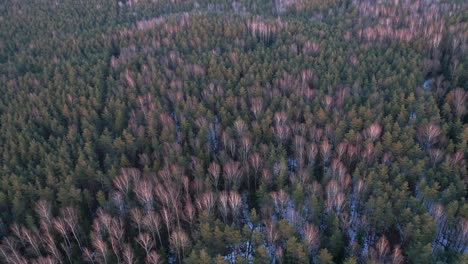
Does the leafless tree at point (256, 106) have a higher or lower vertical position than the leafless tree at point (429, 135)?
higher

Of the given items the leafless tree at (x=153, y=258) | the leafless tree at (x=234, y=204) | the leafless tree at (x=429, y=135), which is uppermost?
the leafless tree at (x=429, y=135)

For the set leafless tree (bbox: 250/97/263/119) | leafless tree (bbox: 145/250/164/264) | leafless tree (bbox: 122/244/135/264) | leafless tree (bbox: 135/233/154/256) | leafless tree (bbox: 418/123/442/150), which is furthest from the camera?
leafless tree (bbox: 250/97/263/119)

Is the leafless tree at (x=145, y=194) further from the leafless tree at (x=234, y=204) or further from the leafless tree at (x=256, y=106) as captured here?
the leafless tree at (x=256, y=106)

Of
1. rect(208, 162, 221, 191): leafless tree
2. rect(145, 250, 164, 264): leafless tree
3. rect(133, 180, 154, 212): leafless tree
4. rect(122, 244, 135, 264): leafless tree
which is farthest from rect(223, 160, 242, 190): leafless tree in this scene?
rect(122, 244, 135, 264): leafless tree

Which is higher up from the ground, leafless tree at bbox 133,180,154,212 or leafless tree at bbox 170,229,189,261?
leafless tree at bbox 133,180,154,212

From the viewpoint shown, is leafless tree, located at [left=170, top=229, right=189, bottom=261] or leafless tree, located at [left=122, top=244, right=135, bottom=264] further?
leafless tree, located at [left=170, top=229, right=189, bottom=261]

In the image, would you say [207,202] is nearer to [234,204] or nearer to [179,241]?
[234,204]

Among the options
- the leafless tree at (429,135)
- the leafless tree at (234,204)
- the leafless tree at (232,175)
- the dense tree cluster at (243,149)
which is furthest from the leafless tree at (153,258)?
the leafless tree at (429,135)

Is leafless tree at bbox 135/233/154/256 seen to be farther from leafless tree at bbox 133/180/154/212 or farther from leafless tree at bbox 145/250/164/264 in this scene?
leafless tree at bbox 133/180/154/212

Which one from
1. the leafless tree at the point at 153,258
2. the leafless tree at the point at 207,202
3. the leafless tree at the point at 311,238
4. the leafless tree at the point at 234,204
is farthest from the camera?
the leafless tree at the point at 234,204

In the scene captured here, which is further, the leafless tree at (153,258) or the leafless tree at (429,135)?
the leafless tree at (429,135)
